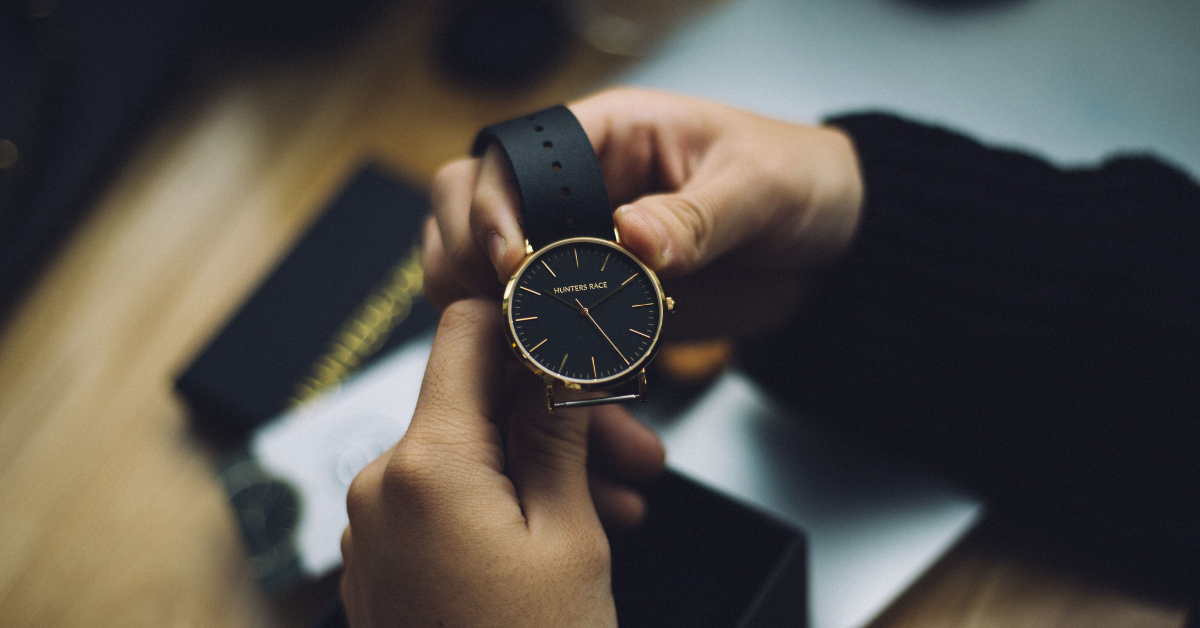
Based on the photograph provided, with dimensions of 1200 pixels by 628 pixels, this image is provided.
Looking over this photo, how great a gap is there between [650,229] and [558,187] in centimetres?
7

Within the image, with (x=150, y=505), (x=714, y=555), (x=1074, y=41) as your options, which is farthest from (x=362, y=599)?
(x=1074, y=41)

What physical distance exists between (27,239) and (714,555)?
808mm

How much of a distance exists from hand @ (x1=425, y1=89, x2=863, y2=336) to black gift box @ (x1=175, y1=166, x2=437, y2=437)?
0.14 m


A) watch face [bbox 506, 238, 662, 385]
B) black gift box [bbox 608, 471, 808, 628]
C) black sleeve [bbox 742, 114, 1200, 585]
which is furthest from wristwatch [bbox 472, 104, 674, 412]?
black sleeve [bbox 742, 114, 1200, 585]

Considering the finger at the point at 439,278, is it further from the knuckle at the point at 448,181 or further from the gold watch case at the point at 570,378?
the gold watch case at the point at 570,378

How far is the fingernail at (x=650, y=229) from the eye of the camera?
0.50 m

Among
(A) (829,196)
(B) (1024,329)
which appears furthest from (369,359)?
(B) (1024,329)

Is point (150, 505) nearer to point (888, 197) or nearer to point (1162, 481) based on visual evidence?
point (888, 197)

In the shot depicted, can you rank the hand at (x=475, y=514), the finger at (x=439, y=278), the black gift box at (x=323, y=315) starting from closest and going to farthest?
1. the hand at (x=475, y=514)
2. the finger at (x=439, y=278)
3. the black gift box at (x=323, y=315)

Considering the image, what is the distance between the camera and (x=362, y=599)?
0.48 meters

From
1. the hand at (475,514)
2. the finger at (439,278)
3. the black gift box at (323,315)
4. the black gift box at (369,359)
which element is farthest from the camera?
the black gift box at (323,315)

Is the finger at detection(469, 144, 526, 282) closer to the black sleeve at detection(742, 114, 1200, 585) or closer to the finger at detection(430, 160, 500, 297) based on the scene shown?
the finger at detection(430, 160, 500, 297)

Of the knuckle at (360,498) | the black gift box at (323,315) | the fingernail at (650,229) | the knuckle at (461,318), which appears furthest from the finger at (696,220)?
the black gift box at (323,315)

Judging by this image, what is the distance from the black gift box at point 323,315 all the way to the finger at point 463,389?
28 centimetres
